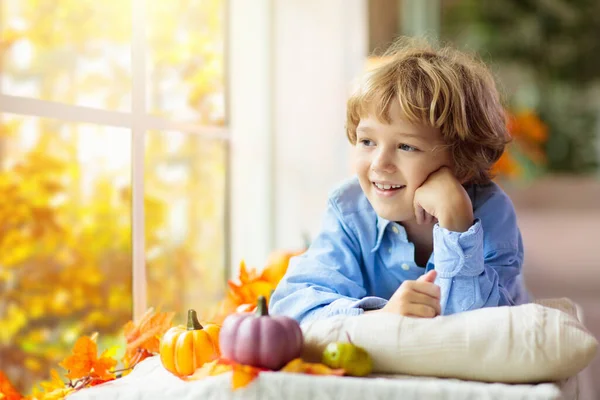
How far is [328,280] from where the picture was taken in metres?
1.33

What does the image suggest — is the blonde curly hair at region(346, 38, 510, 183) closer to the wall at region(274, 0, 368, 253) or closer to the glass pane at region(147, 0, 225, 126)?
the glass pane at region(147, 0, 225, 126)

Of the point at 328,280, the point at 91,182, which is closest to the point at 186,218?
the point at 91,182

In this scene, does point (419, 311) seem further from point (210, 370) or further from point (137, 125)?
point (137, 125)

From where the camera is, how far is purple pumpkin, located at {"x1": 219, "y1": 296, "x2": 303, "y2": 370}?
1.02 metres

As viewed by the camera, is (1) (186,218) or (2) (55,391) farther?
(1) (186,218)

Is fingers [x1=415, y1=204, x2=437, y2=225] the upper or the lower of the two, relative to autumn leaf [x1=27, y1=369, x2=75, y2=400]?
upper

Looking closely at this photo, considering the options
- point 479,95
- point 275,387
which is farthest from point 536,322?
point 479,95

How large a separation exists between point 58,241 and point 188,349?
1366 millimetres

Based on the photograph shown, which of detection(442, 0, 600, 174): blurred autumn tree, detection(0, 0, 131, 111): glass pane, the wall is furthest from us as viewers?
detection(442, 0, 600, 174): blurred autumn tree

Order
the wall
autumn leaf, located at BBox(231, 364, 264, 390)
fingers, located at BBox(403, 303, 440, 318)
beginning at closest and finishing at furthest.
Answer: autumn leaf, located at BBox(231, 364, 264, 390) → fingers, located at BBox(403, 303, 440, 318) → the wall

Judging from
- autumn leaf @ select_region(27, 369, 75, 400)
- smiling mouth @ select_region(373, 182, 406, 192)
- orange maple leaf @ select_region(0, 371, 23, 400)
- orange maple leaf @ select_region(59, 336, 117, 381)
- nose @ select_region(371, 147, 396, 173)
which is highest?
nose @ select_region(371, 147, 396, 173)

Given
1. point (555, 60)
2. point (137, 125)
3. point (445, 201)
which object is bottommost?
point (445, 201)

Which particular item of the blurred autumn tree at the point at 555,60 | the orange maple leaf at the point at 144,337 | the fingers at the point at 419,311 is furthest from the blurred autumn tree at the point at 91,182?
the blurred autumn tree at the point at 555,60

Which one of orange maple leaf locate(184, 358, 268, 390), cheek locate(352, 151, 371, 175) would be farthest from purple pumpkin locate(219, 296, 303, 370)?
cheek locate(352, 151, 371, 175)
